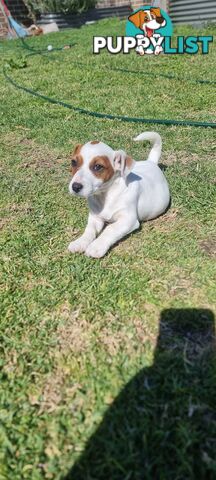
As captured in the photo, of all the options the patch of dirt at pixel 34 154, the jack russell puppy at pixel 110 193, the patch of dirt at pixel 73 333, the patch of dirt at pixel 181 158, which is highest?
the jack russell puppy at pixel 110 193

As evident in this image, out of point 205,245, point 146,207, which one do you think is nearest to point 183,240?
point 205,245

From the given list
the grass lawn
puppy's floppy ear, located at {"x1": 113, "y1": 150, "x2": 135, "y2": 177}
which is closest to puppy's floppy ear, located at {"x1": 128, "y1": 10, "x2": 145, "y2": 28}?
the grass lawn

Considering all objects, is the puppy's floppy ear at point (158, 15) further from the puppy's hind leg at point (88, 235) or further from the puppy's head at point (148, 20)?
the puppy's hind leg at point (88, 235)

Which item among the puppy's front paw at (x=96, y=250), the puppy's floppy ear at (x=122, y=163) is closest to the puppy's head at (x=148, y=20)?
the puppy's floppy ear at (x=122, y=163)

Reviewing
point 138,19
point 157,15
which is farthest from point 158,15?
point 138,19

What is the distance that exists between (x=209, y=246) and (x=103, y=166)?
85 cm

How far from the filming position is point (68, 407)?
1759 millimetres

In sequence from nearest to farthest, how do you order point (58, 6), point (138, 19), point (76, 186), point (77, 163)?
1. point (76, 186)
2. point (77, 163)
3. point (138, 19)
4. point (58, 6)

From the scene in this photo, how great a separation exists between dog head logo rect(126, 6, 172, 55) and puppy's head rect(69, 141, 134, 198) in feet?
22.2

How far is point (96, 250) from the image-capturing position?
2615 millimetres

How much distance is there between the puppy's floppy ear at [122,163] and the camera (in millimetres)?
2569

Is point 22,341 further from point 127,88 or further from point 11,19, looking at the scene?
point 11,19

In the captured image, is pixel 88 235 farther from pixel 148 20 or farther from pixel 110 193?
pixel 148 20

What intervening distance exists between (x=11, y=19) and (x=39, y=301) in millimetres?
13703
